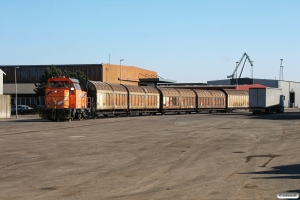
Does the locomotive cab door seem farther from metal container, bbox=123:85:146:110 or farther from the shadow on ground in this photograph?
the shadow on ground

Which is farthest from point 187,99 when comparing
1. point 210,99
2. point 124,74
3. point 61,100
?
point 124,74

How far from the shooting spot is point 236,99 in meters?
75.2

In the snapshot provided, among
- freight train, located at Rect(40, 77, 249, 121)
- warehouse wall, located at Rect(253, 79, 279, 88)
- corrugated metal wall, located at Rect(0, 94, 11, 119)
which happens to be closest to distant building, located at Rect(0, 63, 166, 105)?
freight train, located at Rect(40, 77, 249, 121)

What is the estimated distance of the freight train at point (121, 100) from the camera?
41500mm

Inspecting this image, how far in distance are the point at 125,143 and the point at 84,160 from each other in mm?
5912

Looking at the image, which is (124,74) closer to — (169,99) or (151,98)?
(169,99)

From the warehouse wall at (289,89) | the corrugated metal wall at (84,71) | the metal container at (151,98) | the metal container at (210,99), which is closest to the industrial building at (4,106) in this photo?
the metal container at (151,98)

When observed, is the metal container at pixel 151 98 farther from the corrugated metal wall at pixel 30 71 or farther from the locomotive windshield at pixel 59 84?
the corrugated metal wall at pixel 30 71

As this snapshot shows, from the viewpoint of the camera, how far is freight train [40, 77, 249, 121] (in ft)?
136

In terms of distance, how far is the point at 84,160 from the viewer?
638 inches

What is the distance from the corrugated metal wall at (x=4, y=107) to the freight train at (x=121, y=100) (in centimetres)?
1328

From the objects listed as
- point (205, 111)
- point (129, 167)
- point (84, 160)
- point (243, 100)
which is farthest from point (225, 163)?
point (243, 100)

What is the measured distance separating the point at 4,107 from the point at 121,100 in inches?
578

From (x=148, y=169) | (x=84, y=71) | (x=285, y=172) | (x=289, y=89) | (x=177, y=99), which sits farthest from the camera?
(x=289, y=89)
